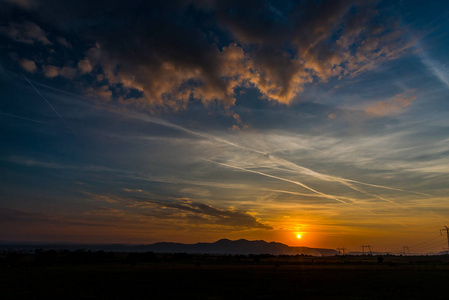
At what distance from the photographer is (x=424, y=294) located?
36875mm

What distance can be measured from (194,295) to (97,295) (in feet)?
35.8

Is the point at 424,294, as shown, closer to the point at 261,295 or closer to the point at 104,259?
the point at 261,295

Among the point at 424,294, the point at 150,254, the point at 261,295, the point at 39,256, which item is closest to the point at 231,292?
the point at 261,295

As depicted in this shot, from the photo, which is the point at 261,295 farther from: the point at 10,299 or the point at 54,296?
the point at 10,299

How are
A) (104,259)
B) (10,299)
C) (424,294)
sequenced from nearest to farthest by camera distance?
(10,299), (424,294), (104,259)

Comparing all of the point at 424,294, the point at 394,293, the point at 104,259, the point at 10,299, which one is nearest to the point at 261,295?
the point at 394,293

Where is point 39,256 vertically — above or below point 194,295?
above

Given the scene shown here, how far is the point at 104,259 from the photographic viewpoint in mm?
140375

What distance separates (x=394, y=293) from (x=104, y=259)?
13122cm

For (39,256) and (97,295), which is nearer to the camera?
(97,295)

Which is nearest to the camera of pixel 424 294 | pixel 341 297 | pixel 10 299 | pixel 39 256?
pixel 10 299

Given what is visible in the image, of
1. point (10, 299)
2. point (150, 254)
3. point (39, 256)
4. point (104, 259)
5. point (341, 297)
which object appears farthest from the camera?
point (150, 254)

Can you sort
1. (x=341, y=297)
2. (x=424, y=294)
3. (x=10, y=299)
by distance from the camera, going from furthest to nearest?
(x=424, y=294), (x=341, y=297), (x=10, y=299)

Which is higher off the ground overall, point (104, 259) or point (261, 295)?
point (104, 259)
